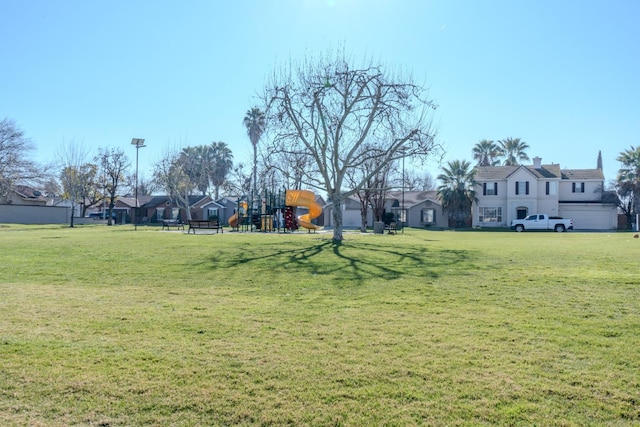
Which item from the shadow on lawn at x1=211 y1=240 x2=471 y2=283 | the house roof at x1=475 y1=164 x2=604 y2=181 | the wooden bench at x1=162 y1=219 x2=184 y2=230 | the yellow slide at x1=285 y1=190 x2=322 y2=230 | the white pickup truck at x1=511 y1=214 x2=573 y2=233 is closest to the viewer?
the shadow on lawn at x1=211 y1=240 x2=471 y2=283

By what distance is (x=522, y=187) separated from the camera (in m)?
49.2

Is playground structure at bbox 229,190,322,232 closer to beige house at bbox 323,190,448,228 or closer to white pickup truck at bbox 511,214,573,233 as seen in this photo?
beige house at bbox 323,190,448,228

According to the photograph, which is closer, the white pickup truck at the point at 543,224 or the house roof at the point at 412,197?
the white pickup truck at the point at 543,224

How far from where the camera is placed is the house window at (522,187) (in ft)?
161

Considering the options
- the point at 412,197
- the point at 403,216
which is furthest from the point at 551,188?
the point at 412,197

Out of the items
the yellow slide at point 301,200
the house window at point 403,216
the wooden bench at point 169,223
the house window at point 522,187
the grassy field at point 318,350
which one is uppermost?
the house window at point 522,187

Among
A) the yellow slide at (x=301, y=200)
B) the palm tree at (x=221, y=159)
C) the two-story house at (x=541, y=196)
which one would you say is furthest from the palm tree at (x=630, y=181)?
the palm tree at (x=221, y=159)

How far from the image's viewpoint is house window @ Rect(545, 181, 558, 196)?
161ft

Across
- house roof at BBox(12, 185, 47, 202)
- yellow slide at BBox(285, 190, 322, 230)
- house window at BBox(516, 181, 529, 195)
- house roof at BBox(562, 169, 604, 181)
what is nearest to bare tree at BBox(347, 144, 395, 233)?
yellow slide at BBox(285, 190, 322, 230)

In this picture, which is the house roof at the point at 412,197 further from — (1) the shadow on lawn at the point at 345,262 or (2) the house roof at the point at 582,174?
(1) the shadow on lawn at the point at 345,262

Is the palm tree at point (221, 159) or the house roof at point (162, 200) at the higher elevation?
the palm tree at point (221, 159)

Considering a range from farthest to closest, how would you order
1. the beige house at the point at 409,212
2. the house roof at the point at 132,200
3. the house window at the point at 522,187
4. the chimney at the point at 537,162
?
the house roof at the point at 132,200 → the beige house at the point at 409,212 → the chimney at the point at 537,162 → the house window at the point at 522,187

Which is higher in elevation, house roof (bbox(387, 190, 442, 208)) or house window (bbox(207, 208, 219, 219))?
house roof (bbox(387, 190, 442, 208))

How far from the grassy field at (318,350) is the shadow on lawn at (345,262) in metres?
0.78
